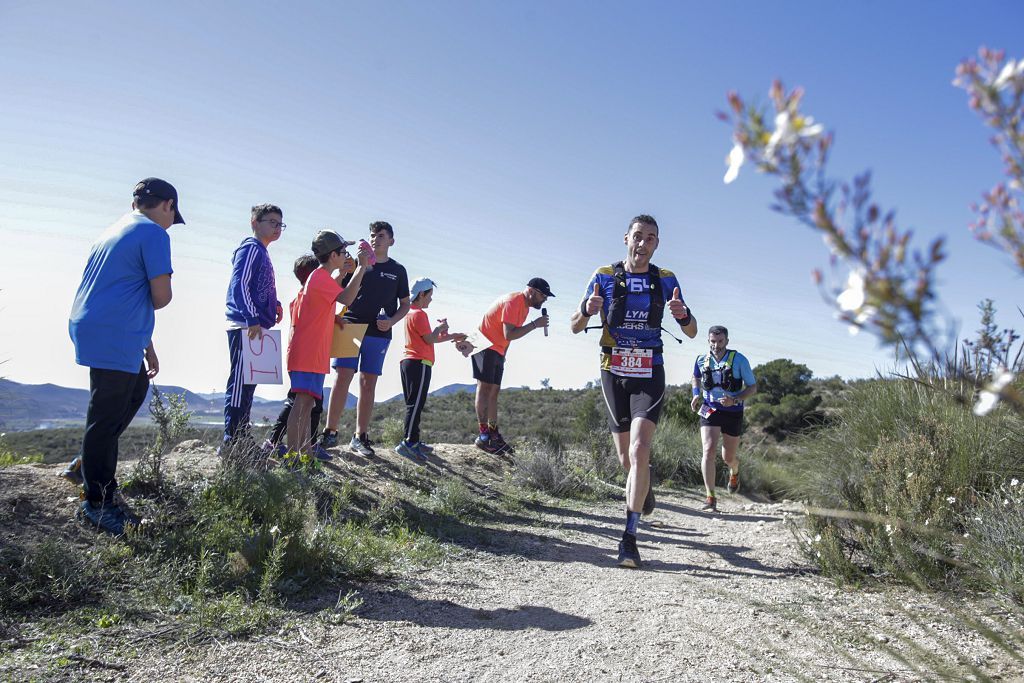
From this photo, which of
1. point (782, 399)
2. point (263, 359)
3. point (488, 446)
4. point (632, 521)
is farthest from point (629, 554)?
point (782, 399)

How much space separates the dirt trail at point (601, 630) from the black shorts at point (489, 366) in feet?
10.0

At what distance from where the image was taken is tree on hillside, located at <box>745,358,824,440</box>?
765 inches

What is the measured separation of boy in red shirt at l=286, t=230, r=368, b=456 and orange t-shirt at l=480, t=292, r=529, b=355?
2.38m

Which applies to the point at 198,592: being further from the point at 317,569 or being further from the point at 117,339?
the point at 117,339

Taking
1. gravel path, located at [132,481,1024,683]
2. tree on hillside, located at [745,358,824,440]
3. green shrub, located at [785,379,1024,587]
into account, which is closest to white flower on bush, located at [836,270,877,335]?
gravel path, located at [132,481,1024,683]

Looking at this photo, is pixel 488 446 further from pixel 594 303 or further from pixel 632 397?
pixel 594 303

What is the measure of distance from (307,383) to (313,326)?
46 centimetres

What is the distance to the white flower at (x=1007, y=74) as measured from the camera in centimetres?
106

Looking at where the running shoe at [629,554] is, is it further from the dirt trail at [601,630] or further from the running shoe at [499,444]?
the running shoe at [499,444]

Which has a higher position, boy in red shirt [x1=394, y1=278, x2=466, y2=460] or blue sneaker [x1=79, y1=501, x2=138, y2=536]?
boy in red shirt [x1=394, y1=278, x2=466, y2=460]

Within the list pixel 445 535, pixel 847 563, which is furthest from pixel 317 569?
pixel 847 563

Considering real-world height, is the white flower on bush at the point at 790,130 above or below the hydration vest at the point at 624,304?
below

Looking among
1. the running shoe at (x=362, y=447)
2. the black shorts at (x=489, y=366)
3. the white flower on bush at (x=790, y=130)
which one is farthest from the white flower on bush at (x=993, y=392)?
the black shorts at (x=489, y=366)

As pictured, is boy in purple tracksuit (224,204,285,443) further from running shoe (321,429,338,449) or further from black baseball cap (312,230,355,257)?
running shoe (321,429,338,449)
